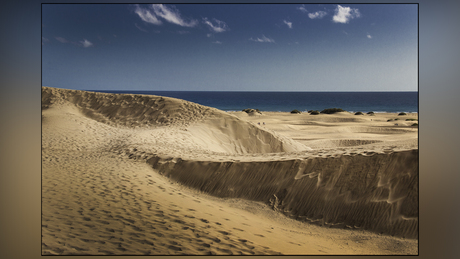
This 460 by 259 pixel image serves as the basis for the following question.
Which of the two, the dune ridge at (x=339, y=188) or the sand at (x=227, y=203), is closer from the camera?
the sand at (x=227, y=203)

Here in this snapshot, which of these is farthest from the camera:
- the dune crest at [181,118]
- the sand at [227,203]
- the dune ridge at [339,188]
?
the dune crest at [181,118]

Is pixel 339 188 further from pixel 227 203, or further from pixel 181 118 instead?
pixel 181 118

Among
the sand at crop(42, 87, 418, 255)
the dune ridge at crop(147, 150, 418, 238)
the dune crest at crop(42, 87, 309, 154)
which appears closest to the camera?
the sand at crop(42, 87, 418, 255)

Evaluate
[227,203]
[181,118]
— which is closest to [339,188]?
[227,203]

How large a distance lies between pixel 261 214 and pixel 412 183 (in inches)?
95.9

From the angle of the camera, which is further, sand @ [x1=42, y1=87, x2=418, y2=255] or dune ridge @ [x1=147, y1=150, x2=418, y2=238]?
dune ridge @ [x1=147, y1=150, x2=418, y2=238]

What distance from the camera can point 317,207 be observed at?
4418mm

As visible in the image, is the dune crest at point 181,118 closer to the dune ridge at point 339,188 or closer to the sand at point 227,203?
the sand at point 227,203

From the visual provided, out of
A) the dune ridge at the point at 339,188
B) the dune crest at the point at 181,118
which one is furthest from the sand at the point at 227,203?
the dune crest at the point at 181,118

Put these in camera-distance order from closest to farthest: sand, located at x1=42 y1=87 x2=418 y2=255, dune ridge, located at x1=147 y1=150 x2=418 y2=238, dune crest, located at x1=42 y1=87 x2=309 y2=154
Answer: sand, located at x1=42 y1=87 x2=418 y2=255, dune ridge, located at x1=147 y1=150 x2=418 y2=238, dune crest, located at x1=42 y1=87 x2=309 y2=154

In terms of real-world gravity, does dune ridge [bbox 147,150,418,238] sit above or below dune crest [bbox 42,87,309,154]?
below

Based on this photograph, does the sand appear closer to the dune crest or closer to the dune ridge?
the dune ridge

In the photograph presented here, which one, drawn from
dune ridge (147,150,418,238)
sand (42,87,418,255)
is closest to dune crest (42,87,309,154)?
sand (42,87,418,255)
